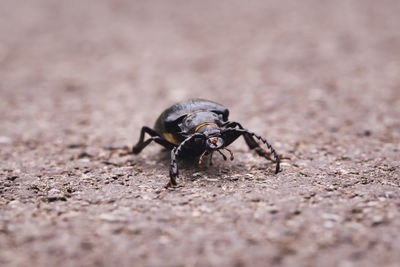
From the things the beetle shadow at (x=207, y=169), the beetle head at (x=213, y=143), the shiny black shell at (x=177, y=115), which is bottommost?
the beetle shadow at (x=207, y=169)

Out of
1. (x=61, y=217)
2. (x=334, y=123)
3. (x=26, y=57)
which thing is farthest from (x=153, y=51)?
(x=61, y=217)

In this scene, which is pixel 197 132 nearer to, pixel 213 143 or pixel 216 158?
pixel 213 143

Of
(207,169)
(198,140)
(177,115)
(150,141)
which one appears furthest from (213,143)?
(150,141)

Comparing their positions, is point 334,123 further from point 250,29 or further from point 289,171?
point 250,29

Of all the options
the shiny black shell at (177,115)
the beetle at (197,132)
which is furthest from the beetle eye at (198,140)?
the shiny black shell at (177,115)

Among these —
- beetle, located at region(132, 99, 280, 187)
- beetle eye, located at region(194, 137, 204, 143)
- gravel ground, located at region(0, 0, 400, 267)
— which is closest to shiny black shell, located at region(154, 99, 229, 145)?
beetle, located at region(132, 99, 280, 187)

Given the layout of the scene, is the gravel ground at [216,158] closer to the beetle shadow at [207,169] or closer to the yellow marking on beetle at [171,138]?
the beetle shadow at [207,169]
